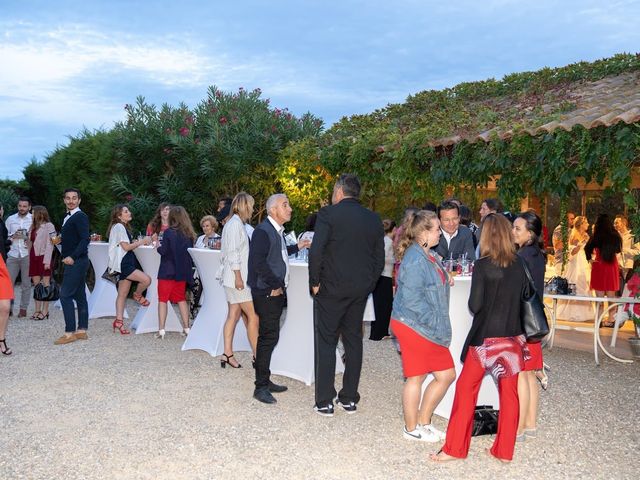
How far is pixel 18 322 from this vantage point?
32.6 feet

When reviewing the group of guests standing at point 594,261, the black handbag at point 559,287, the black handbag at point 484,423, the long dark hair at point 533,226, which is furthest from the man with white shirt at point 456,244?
the group of guests standing at point 594,261

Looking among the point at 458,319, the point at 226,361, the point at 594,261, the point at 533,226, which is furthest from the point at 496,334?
the point at 594,261

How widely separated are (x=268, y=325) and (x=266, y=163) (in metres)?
7.36

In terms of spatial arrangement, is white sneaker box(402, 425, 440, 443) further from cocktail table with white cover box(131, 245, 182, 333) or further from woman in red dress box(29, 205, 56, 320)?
woman in red dress box(29, 205, 56, 320)

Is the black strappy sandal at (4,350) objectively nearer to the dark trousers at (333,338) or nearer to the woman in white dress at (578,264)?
the dark trousers at (333,338)

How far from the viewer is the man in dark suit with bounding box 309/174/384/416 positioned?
5074 millimetres

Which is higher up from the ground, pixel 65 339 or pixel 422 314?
pixel 422 314

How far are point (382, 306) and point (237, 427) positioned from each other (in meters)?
4.01

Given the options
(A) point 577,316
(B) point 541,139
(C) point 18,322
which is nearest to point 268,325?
(B) point 541,139

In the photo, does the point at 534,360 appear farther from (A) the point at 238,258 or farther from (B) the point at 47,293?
(B) the point at 47,293

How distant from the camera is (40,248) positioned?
10039mm

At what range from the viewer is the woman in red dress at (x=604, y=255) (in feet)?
33.2

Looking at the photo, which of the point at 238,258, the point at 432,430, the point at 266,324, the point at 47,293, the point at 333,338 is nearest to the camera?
the point at 432,430

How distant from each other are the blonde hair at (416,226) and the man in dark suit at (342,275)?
520 mm
